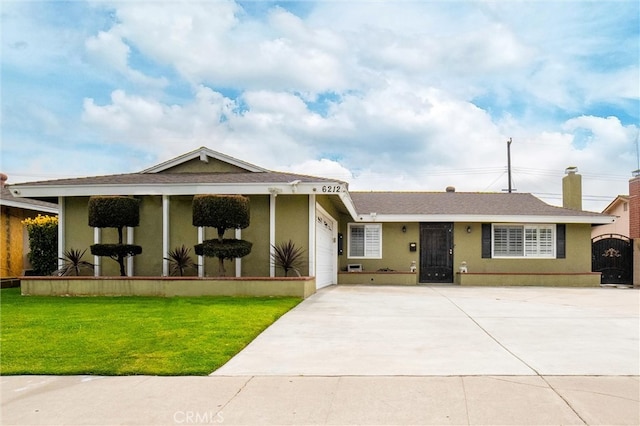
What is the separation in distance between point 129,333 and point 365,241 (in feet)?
44.5

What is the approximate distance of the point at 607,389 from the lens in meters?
5.11

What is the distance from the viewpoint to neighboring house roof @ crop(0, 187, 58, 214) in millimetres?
17453

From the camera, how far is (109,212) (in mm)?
13242

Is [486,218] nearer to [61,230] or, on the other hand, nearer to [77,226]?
[77,226]

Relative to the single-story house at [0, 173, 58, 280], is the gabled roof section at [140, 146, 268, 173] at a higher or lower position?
higher

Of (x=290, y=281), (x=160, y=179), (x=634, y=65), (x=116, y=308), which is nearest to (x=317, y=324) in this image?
(x=290, y=281)

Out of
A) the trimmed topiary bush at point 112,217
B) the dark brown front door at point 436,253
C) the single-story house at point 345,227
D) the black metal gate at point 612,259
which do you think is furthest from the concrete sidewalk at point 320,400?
the black metal gate at point 612,259

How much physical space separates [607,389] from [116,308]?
8.89 meters

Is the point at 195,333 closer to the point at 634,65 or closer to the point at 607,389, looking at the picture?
the point at 607,389

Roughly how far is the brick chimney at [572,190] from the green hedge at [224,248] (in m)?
16.1

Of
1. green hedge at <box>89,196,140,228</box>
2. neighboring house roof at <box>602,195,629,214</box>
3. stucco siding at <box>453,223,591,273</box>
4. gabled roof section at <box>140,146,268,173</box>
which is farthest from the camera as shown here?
neighboring house roof at <box>602,195,629,214</box>

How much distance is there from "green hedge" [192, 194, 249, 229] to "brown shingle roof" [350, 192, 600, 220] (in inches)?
335

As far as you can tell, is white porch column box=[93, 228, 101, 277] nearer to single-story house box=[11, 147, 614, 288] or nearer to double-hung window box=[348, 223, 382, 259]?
single-story house box=[11, 147, 614, 288]

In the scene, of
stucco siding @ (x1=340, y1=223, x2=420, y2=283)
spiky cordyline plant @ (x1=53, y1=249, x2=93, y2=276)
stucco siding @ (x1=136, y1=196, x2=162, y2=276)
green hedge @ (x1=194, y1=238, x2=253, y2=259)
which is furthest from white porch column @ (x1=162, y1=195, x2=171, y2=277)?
stucco siding @ (x1=340, y1=223, x2=420, y2=283)
